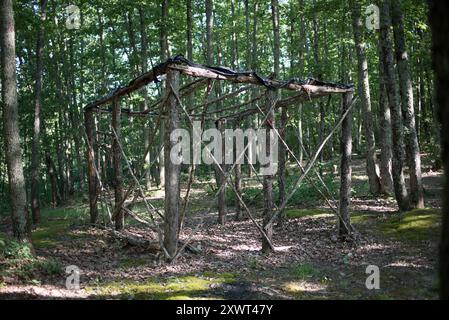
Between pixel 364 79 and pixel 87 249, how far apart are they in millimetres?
11130

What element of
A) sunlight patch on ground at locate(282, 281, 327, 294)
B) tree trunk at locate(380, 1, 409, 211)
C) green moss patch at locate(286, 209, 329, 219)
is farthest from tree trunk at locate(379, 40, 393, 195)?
sunlight patch on ground at locate(282, 281, 327, 294)

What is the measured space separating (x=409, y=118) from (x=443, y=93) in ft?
33.6

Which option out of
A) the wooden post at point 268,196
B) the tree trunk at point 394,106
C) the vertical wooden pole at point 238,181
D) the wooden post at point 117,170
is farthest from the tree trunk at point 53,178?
the tree trunk at point 394,106

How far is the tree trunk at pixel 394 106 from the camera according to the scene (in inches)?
462

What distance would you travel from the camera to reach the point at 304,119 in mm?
28656

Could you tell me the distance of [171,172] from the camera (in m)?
8.20

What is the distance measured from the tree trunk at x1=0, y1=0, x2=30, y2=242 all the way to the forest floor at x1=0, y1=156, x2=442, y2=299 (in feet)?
1.51

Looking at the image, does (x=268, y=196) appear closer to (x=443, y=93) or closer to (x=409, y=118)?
(x=409, y=118)

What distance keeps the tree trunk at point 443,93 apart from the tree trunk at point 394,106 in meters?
9.94

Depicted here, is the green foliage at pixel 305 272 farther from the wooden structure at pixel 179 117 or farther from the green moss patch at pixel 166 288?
the wooden structure at pixel 179 117

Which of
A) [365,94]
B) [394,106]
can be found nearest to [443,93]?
[394,106]

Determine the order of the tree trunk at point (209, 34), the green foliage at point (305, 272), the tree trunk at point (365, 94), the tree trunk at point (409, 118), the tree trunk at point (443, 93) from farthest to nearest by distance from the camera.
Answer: the tree trunk at point (209, 34) → the tree trunk at point (365, 94) → the tree trunk at point (409, 118) → the green foliage at point (305, 272) → the tree trunk at point (443, 93)
